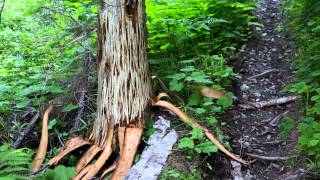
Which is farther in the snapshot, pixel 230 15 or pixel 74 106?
pixel 230 15

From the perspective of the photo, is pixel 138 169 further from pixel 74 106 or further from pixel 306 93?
pixel 306 93

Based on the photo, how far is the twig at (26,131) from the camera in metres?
4.21

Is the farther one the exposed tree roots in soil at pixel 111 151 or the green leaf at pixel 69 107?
the green leaf at pixel 69 107

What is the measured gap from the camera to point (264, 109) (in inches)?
197

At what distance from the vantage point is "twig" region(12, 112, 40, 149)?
4.21 meters

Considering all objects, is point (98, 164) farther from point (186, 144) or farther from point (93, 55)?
point (93, 55)

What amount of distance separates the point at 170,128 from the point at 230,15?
3.38 m

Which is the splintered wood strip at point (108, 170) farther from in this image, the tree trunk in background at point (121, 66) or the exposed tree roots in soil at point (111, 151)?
the tree trunk in background at point (121, 66)

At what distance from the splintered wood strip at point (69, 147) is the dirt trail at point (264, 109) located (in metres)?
1.80

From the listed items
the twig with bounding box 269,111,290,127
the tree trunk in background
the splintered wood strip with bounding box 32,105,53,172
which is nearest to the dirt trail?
the twig with bounding box 269,111,290,127

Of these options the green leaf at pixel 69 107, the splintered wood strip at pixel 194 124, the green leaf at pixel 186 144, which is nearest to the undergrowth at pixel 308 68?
the splintered wood strip at pixel 194 124

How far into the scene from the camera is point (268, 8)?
8070 millimetres

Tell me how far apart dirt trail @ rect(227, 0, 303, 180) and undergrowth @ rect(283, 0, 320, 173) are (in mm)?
210

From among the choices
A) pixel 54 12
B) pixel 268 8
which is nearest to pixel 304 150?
pixel 54 12
